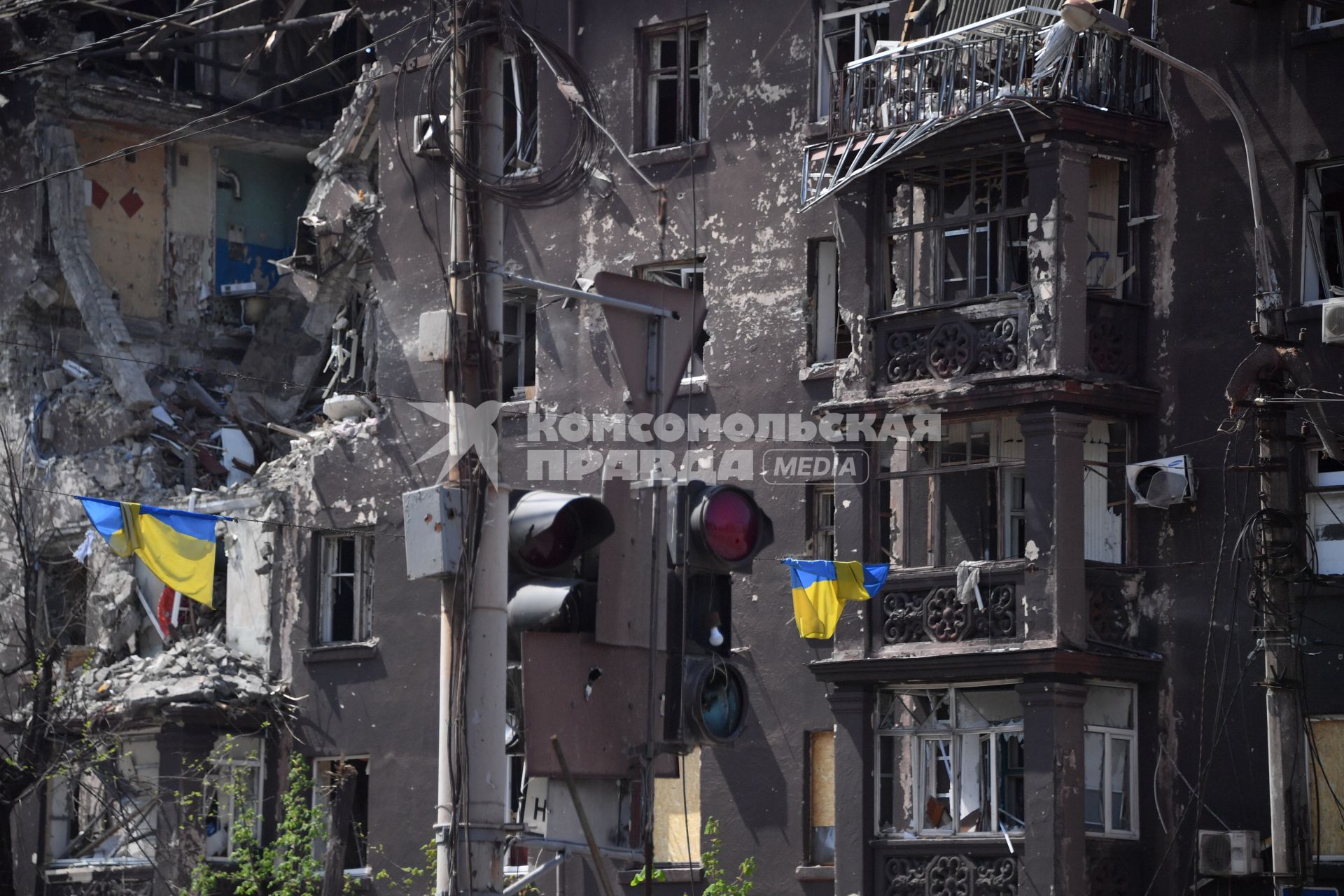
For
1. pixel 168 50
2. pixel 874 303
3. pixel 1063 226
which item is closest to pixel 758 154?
pixel 874 303

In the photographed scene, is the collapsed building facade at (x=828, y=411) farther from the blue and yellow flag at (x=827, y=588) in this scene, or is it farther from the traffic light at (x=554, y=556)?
the traffic light at (x=554, y=556)

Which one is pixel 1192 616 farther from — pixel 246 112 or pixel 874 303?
pixel 246 112

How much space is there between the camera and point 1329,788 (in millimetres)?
22469

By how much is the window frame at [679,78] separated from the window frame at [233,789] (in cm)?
1053

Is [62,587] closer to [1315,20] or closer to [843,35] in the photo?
[843,35]

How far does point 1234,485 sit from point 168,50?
66.7 ft

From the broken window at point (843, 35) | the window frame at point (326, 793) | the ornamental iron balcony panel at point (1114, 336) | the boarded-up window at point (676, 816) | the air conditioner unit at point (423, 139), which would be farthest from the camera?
the window frame at point (326, 793)

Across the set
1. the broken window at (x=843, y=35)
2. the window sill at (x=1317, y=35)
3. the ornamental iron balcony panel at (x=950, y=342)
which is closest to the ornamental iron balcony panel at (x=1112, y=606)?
the ornamental iron balcony panel at (x=950, y=342)

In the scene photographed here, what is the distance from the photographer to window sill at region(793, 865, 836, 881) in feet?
83.6

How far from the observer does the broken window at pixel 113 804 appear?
29.0 m

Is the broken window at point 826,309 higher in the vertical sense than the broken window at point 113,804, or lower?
higher

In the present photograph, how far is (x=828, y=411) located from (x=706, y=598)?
1436cm

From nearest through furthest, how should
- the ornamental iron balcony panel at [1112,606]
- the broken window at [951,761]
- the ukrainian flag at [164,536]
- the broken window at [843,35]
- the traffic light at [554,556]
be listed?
1. the traffic light at [554,556]
2. the ornamental iron balcony panel at [1112,606]
3. the broken window at [951,761]
4. the ukrainian flag at [164,536]
5. the broken window at [843,35]

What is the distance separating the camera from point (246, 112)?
3697cm
